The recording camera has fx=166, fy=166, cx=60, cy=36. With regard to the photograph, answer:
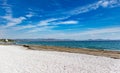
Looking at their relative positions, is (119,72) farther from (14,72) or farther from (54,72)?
(14,72)

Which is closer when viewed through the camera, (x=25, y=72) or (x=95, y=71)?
(x=25, y=72)

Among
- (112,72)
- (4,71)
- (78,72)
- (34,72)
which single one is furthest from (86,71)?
(4,71)

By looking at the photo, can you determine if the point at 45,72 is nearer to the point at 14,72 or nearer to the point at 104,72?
Result: the point at 14,72

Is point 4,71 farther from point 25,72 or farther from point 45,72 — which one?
point 45,72

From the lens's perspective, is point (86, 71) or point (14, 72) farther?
point (86, 71)

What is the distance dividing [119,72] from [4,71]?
706 centimetres

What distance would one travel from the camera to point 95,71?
34.8 ft

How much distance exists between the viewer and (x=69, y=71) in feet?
34.4

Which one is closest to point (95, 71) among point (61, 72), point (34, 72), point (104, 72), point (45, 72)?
point (104, 72)

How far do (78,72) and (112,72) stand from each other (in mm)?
2103

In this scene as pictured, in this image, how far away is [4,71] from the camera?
10062 millimetres

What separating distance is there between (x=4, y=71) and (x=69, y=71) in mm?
3991

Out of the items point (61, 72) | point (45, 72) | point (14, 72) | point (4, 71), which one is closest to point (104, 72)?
point (61, 72)

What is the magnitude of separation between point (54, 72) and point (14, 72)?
239 cm
